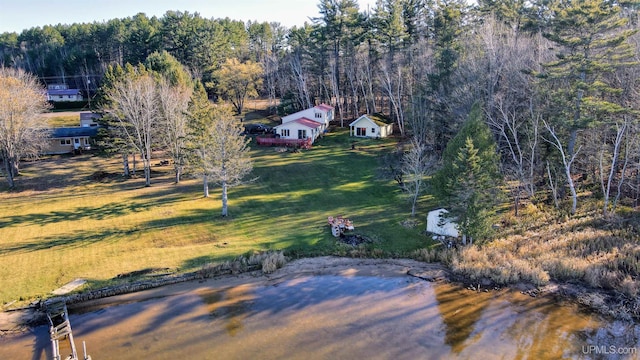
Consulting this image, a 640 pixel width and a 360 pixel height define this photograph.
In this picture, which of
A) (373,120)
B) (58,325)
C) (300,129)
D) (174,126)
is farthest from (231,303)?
(373,120)

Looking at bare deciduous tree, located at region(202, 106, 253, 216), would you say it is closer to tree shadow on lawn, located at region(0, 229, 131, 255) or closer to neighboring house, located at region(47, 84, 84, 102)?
tree shadow on lawn, located at region(0, 229, 131, 255)

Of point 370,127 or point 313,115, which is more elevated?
point 313,115

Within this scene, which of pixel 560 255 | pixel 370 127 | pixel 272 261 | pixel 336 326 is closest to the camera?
pixel 336 326

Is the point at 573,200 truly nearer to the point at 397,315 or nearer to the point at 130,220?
the point at 397,315

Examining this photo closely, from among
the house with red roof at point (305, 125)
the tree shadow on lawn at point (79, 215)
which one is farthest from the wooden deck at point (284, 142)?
the tree shadow on lawn at point (79, 215)

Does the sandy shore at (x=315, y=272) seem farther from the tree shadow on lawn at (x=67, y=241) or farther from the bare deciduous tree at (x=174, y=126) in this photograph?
the bare deciduous tree at (x=174, y=126)

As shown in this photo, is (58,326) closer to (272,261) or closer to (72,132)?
(272,261)

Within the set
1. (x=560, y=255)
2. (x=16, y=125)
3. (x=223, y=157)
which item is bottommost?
(x=560, y=255)

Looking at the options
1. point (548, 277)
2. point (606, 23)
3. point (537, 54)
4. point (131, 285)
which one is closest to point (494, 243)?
point (548, 277)
